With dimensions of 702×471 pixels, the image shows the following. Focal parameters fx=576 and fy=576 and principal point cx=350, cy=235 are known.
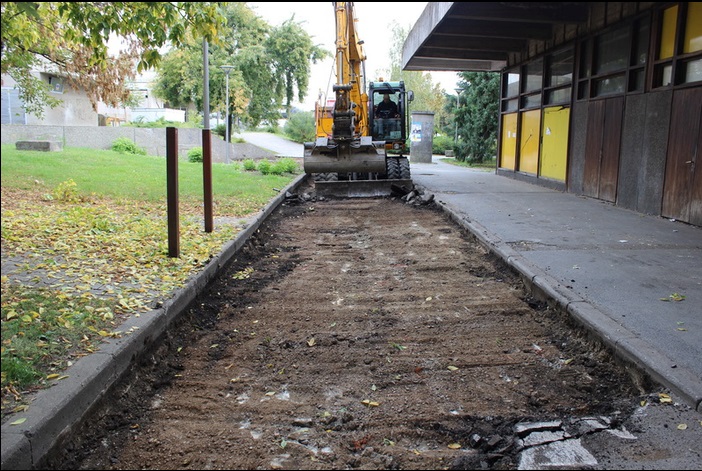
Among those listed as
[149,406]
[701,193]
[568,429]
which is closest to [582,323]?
[568,429]

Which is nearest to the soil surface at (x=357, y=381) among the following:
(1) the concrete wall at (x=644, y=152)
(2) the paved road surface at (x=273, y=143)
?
(1) the concrete wall at (x=644, y=152)

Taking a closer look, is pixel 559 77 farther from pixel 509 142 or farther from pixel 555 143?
pixel 509 142

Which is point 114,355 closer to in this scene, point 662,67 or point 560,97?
point 662,67

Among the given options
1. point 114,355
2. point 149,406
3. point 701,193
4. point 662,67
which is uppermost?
point 662,67

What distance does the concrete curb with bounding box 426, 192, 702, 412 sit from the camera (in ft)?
12.2

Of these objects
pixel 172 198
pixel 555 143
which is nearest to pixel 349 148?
pixel 555 143

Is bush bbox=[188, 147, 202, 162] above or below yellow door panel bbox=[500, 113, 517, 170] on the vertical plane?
below

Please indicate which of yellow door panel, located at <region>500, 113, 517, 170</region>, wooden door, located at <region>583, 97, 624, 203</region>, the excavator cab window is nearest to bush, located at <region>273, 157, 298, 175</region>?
the excavator cab window

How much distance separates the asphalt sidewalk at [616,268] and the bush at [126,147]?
692 inches

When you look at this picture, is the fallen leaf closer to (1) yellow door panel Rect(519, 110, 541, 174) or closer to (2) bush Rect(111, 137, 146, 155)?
(1) yellow door panel Rect(519, 110, 541, 174)

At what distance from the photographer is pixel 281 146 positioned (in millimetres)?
46156

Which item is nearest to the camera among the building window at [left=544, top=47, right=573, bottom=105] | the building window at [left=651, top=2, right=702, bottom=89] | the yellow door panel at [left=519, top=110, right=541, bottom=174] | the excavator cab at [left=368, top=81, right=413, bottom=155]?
the building window at [left=651, top=2, right=702, bottom=89]

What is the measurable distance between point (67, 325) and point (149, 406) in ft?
3.29

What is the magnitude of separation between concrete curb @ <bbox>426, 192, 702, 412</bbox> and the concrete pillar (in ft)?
77.0
